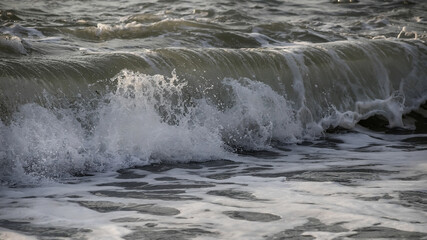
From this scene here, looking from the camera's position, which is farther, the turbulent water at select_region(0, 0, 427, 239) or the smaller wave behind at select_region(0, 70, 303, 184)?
the smaller wave behind at select_region(0, 70, 303, 184)

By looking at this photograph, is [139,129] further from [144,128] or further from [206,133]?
[206,133]

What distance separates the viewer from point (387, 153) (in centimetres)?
697

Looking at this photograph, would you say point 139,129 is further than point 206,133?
No

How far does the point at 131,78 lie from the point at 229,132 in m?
1.14

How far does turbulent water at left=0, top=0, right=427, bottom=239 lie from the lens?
4.43 metres

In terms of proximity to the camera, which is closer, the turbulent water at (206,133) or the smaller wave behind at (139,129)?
the turbulent water at (206,133)

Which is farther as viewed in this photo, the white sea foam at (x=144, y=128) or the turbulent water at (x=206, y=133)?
the white sea foam at (x=144, y=128)

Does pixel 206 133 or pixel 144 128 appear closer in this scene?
pixel 144 128

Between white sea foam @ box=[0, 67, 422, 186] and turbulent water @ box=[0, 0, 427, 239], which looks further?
white sea foam @ box=[0, 67, 422, 186]

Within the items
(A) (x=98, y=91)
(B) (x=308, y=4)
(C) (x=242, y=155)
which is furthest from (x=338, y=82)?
(B) (x=308, y=4)

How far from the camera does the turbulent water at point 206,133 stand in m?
4.43

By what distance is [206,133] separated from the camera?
6.87m

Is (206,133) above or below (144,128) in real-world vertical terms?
below

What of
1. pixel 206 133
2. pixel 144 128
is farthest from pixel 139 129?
pixel 206 133
